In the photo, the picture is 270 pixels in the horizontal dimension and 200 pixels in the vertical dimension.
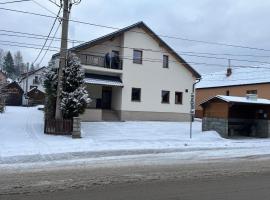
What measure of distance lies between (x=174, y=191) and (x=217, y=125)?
1885cm

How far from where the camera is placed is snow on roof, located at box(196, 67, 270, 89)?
4907 cm

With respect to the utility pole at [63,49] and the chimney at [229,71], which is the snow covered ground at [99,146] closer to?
the utility pole at [63,49]

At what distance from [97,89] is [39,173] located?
2536cm

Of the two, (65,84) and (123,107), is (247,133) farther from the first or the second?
(65,84)

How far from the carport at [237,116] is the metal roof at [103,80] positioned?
29.2ft

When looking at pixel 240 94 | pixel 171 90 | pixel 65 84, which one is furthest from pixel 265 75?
pixel 65 84

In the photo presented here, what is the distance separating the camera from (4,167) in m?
14.0

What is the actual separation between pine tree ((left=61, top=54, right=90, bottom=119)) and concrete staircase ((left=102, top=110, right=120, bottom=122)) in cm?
1087

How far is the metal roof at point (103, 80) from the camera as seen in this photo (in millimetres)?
34862

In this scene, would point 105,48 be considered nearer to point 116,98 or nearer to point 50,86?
point 116,98

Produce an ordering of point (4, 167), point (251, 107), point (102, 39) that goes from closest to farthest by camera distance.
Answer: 1. point (4, 167)
2. point (251, 107)
3. point (102, 39)

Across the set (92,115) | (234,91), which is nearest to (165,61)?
(92,115)

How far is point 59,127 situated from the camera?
2388cm

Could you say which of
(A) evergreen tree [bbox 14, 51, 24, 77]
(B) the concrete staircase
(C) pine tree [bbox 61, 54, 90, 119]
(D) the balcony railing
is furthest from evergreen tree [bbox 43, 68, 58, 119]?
(A) evergreen tree [bbox 14, 51, 24, 77]
